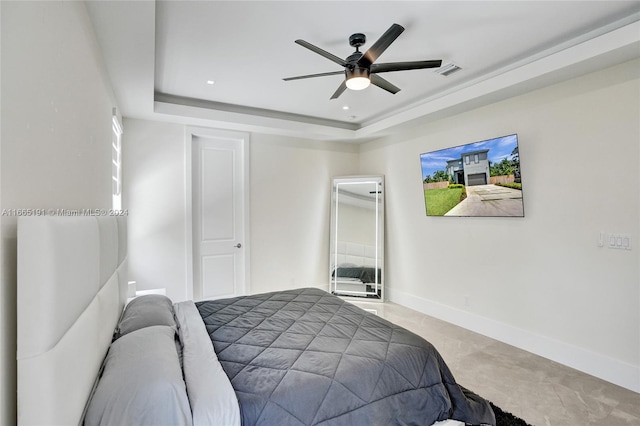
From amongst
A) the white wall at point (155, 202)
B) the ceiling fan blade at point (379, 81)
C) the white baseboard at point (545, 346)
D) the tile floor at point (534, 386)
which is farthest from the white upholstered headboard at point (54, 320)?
the white baseboard at point (545, 346)

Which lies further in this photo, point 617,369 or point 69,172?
point 617,369

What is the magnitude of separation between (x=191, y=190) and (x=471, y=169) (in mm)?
3447

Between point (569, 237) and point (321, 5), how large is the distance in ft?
9.41

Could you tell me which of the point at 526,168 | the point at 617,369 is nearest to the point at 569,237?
the point at 526,168

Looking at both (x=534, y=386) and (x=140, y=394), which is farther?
(x=534, y=386)

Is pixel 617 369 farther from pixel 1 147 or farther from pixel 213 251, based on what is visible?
pixel 213 251

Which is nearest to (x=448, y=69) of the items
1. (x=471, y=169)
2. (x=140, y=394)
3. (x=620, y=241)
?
(x=471, y=169)

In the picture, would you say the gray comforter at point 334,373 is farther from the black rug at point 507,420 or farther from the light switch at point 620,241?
the light switch at point 620,241

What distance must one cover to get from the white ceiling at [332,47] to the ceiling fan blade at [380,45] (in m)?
0.30

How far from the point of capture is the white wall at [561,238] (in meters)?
2.51

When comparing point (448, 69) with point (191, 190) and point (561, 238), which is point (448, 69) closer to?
point (561, 238)

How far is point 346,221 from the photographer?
202 inches

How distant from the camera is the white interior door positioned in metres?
4.29

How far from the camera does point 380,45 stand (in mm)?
2041
